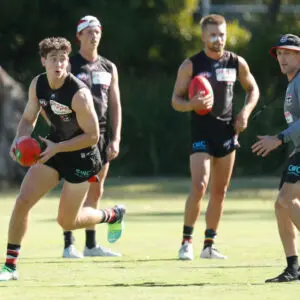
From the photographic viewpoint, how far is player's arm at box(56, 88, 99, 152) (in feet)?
34.6

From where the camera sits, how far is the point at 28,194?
34.4 feet

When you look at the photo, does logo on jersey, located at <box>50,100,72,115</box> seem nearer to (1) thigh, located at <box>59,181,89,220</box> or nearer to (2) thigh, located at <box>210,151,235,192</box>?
(1) thigh, located at <box>59,181,89,220</box>

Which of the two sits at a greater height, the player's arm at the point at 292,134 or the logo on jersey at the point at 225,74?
the logo on jersey at the point at 225,74

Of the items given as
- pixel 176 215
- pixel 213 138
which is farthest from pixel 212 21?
pixel 176 215

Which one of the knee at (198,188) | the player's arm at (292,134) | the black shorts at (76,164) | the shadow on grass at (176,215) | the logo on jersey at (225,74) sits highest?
the logo on jersey at (225,74)

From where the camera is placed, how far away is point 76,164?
35.6ft

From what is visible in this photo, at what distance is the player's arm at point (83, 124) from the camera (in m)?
10.5

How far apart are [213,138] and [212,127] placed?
0.12m

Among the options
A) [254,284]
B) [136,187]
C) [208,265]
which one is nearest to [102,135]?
[208,265]

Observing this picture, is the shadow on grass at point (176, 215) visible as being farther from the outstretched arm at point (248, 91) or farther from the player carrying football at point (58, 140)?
the player carrying football at point (58, 140)

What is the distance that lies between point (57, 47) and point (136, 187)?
53.8 ft

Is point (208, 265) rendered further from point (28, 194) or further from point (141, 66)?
point (141, 66)

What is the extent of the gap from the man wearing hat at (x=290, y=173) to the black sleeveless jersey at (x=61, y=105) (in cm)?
173

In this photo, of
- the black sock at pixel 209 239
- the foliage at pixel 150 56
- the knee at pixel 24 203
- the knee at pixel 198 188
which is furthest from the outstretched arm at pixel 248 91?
the foliage at pixel 150 56
